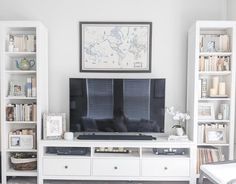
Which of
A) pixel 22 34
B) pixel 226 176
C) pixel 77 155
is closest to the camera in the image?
pixel 226 176

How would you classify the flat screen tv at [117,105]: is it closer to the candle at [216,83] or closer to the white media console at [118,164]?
the white media console at [118,164]

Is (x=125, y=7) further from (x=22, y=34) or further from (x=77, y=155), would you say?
(x=77, y=155)

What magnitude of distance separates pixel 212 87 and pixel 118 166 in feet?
5.06

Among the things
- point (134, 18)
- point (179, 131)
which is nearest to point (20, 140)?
point (179, 131)

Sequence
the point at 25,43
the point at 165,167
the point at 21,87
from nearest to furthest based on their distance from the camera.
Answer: the point at 165,167
the point at 25,43
the point at 21,87

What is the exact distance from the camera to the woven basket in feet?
12.0

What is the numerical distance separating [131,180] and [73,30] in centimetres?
208

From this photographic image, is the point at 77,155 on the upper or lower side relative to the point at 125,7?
lower

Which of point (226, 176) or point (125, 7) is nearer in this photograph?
point (226, 176)

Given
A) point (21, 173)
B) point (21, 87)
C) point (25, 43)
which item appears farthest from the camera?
point (21, 87)

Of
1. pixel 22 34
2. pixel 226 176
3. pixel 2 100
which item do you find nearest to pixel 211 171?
pixel 226 176

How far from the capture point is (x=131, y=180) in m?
3.58

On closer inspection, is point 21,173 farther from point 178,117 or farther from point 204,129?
point 204,129

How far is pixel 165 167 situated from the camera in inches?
139
